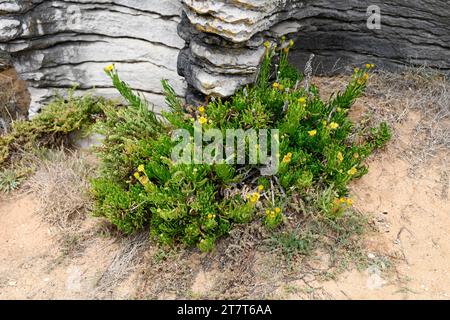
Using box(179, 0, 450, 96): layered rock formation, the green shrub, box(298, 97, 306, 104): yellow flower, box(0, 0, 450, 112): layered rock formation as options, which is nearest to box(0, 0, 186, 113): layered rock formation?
box(0, 0, 450, 112): layered rock formation

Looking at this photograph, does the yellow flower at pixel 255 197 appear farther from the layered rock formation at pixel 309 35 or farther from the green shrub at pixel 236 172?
the layered rock formation at pixel 309 35

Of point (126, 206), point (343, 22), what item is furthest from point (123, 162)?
point (343, 22)

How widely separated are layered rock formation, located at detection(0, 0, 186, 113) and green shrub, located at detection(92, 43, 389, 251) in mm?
951

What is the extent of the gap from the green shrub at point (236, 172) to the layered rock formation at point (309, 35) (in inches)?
9.1

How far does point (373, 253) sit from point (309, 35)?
8.40 ft

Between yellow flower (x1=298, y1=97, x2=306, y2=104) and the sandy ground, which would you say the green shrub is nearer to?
yellow flower (x1=298, y1=97, x2=306, y2=104)

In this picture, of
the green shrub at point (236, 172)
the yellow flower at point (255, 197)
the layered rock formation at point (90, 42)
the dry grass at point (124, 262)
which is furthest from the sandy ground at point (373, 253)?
the layered rock formation at point (90, 42)

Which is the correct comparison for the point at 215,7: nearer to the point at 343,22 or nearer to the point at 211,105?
the point at 211,105

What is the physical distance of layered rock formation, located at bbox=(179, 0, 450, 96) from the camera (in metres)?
4.29

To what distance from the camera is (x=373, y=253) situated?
391 centimetres

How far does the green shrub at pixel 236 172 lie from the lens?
396cm

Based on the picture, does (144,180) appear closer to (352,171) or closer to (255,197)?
(255,197)

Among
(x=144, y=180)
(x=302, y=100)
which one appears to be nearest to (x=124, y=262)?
(x=144, y=180)

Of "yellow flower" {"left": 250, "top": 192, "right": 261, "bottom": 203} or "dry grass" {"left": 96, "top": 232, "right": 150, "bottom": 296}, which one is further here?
"dry grass" {"left": 96, "top": 232, "right": 150, "bottom": 296}
